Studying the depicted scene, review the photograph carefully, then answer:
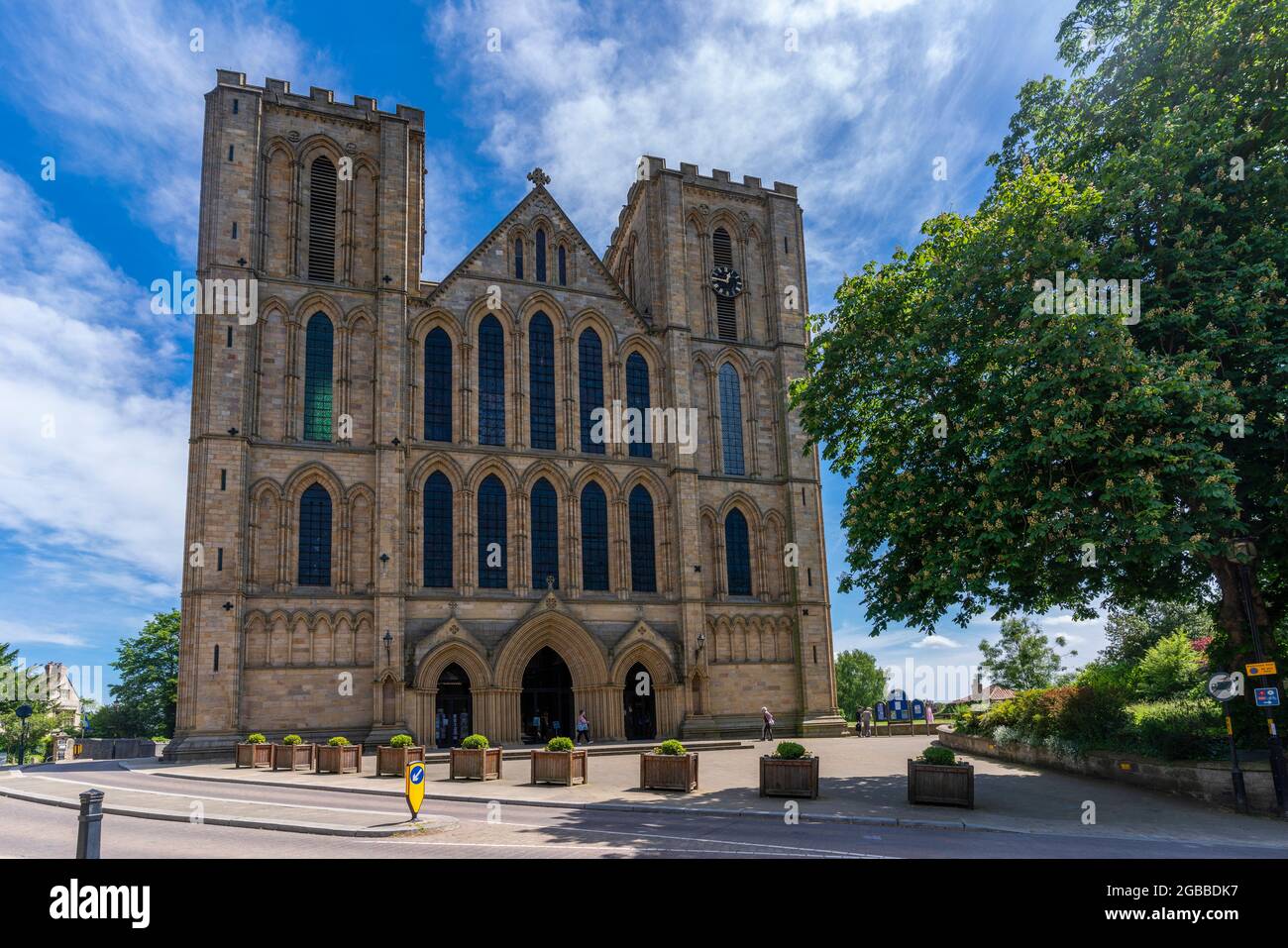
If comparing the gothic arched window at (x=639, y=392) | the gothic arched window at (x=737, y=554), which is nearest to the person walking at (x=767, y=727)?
the gothic arched window at (x=737, y=554)

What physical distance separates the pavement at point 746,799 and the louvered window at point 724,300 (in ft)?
74.0

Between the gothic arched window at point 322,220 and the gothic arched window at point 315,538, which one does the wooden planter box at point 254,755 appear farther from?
the gothic arched window at point 322,220

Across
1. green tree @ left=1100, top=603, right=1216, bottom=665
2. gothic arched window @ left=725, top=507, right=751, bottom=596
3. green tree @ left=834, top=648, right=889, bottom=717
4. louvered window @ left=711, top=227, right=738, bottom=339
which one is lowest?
green tree @ left=834, top=648, right=889, bottom=717

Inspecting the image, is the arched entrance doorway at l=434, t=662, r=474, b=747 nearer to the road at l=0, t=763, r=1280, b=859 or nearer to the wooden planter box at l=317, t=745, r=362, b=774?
the wooden planter box at l=317, t=745, r=362, b=774

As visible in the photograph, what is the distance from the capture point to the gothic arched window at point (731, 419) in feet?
136

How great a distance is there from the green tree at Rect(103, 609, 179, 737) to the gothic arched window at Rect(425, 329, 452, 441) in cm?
3146

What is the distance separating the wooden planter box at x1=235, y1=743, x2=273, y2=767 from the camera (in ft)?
88.9

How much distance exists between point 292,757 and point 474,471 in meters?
13.8

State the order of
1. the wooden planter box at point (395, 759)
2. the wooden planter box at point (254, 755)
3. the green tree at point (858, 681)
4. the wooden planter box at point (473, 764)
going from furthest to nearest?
the green tree at point (858, 681), the wooden planter box at point (254, 755), the wooden planter box at point (395, 759), the wooden planter box at point (473, 764)

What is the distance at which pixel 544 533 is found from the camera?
122ft

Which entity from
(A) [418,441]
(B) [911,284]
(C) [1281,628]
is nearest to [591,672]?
(A) [418,441]

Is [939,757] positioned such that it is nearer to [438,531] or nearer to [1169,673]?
[1169,673]

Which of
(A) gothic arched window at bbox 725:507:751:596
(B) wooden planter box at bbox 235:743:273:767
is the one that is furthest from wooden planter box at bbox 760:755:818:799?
(A) gothic arched window at bbox 725:507:751:596

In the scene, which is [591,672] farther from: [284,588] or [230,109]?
[230,109]
